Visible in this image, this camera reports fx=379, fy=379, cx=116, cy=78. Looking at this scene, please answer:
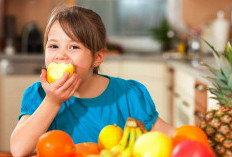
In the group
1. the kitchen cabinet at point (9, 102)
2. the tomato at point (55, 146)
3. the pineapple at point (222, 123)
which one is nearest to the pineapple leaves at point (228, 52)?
the pineapple at point (222, 123)

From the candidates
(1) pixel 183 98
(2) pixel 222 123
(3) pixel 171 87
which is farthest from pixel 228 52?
(3) pixel 171 87

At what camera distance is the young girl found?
0.99 m

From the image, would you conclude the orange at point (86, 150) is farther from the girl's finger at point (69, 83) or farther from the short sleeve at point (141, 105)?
the short sleeve at point (141, 105)

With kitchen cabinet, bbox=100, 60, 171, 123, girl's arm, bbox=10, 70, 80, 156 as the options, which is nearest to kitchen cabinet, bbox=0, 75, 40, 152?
kitchen cabinet, bbox=100, 60, 171, 123

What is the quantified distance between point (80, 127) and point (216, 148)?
1.53ft

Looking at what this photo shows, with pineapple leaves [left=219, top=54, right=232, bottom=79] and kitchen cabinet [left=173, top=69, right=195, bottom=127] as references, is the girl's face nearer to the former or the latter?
pineapple leaves [left=219, top=54, right=232, bottom=79]

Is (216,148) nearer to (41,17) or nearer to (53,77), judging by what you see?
(53,77)

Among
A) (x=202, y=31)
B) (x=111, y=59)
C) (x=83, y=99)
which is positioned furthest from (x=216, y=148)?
(x=202, y=31)

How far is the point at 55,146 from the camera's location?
0.78 metres

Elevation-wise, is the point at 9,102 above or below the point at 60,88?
below

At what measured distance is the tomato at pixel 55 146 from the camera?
2.54 feet

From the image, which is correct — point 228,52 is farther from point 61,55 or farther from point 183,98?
point 183,98

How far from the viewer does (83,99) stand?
1.24 metres

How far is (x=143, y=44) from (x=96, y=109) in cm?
349
